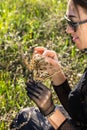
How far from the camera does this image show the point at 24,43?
471 cm

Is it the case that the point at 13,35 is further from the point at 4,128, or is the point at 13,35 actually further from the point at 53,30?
the point at 4,128

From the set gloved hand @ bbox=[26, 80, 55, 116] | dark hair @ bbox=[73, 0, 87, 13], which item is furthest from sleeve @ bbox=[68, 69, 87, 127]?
dark hair @ bbox=[73, 0, 87, 13]

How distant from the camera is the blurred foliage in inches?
148

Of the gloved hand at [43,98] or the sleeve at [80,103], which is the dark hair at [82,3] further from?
the gloved hand at [43,98]

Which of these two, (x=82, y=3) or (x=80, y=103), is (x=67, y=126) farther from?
(x=82, y=3)

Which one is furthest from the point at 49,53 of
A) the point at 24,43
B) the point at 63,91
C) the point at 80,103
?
the point at 24,43

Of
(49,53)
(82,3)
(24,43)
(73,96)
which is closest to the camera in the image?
(82,3)

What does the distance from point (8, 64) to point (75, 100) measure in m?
1.81

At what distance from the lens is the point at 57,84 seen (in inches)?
115

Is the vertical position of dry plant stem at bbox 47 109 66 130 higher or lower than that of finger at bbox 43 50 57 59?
lower

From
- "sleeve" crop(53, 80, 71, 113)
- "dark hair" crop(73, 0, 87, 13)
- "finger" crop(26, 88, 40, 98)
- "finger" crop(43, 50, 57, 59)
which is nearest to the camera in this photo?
"dark hair" crop(73, 0, 87, 13)

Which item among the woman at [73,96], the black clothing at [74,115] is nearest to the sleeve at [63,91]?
the black clothing at [74,115]

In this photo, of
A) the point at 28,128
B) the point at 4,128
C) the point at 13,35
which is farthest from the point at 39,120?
the point at 13,35

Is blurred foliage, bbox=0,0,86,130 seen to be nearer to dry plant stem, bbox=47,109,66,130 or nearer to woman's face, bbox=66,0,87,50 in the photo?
dry plant stem, bbox=47,109,66,130
